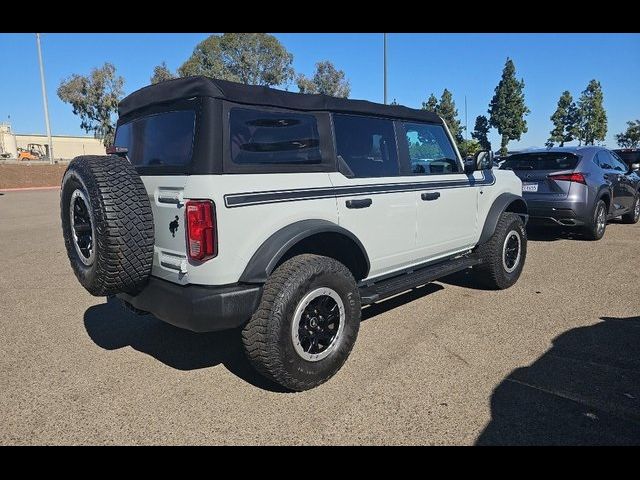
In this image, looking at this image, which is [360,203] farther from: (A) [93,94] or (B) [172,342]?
(A) [93,94]

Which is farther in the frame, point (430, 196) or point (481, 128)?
point (481, 128)

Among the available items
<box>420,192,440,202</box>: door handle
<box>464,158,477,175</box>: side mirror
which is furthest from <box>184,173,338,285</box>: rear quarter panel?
<box>464,158,477,175</box>: side mirror

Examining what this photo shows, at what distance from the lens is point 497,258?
4898 millimetres

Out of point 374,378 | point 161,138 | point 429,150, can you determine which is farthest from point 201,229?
point 429,150

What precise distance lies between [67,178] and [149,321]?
181 centimetres

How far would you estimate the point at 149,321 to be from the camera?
14.3 feet

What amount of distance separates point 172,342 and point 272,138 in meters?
2.04

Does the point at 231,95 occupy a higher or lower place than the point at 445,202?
higher

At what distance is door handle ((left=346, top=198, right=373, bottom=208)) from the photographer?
3.31 metres

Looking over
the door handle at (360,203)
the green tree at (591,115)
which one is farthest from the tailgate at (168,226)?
the green tree at (591,115)

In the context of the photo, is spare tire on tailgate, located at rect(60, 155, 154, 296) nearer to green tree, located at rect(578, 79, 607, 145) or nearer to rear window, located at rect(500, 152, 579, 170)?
rear window, located at rect(500, 152, 579, 170)

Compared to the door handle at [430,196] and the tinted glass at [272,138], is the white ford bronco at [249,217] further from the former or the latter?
the door handle at [430,196]
